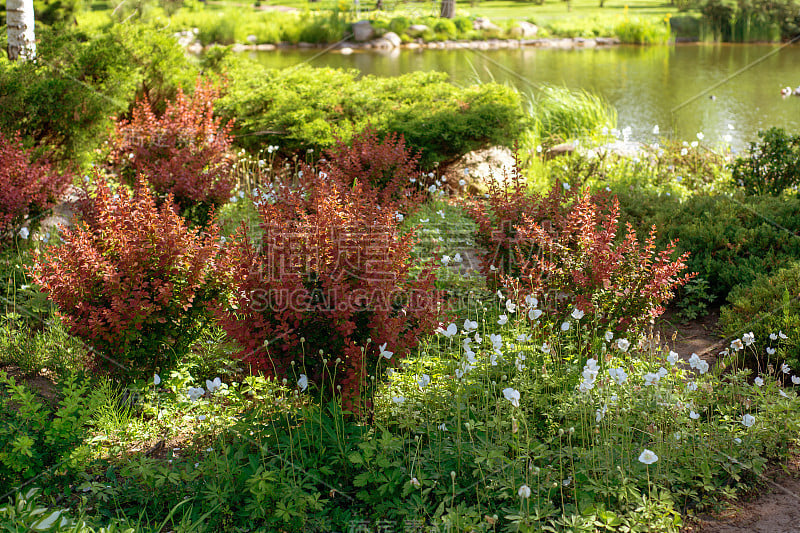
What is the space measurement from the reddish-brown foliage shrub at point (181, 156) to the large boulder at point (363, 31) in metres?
20.0

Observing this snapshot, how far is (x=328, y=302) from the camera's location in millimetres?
3227

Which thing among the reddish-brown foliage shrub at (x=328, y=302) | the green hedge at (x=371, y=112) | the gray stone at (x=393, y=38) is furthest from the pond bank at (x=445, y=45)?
the reddish-brown foliage shrub at (x=328, y=302)

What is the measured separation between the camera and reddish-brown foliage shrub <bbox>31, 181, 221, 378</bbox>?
139 inches

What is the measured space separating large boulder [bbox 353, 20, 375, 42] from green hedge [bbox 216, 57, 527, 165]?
18256mm

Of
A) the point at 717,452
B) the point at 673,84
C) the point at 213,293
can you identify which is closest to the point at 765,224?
the point at 717,452

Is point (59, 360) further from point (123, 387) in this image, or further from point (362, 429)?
point (362, 429)

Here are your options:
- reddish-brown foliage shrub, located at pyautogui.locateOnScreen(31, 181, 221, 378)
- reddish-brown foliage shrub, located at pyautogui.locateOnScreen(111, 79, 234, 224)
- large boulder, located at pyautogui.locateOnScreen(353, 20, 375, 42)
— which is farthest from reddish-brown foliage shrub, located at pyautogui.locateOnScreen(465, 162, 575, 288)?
large boulder, located at pyautogui.locateOnScreen(353, 20, 375, 42)

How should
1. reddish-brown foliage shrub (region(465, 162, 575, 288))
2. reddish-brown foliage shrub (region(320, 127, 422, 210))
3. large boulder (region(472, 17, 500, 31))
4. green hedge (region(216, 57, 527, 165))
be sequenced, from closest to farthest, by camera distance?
reddish-brown foliage shrub (region(465, 162, 575, 288)) < reddish-brown foliage shrub (region(320, 127, 422, 210)) < green hedge (region(216, 57, 527, 165)) < large boulder (region(472, 17, 500, 31))

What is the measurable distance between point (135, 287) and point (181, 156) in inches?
107

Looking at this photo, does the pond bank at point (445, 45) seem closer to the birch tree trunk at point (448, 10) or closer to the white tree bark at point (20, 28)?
the birch tree trunk at point (448, 10)

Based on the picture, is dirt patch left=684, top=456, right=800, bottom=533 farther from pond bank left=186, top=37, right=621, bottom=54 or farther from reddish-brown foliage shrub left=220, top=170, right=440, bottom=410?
pond bank left=186, top=37, right=621, bottom=54

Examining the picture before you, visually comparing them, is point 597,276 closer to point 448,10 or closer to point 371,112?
point 371,112

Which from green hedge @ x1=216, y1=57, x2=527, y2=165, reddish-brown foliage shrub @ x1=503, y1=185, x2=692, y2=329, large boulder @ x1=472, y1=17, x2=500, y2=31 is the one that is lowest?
reddish-brown foliage shrub @ x1=503, y1=185, x2=692, y2=329

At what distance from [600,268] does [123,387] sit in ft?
9.81
